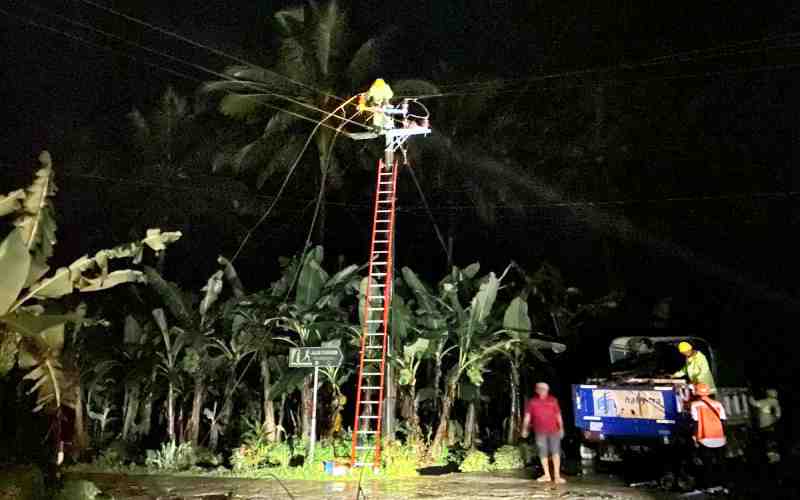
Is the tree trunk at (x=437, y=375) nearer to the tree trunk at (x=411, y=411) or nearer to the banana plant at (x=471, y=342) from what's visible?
the banana plant at (x=471, y=342)

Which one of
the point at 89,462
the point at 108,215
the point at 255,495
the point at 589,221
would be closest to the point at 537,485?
the point at 255,495

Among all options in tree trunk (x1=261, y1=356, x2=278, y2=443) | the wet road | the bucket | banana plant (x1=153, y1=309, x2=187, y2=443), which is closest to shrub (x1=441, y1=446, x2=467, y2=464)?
the wet road

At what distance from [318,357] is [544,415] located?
10.7 feet

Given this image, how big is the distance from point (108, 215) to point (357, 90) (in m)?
10.3

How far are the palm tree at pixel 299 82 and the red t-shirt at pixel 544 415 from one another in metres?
8.81

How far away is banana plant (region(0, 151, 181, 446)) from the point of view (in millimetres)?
5445

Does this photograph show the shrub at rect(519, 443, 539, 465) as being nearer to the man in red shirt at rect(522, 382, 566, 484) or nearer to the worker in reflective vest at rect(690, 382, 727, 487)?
the man in red shirt at rect(522, 382, 566, 484)

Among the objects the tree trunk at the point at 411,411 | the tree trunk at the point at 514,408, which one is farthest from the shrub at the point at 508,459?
the tree trunk at the point at 411,411

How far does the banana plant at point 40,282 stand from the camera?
5.45 m

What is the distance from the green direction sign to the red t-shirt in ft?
9.15

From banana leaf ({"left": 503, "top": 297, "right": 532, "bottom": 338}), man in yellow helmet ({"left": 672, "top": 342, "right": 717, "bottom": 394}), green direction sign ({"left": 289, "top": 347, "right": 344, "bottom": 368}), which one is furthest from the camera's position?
banana leaf ({"left": 503, "top": 297, "right": 532, "bottom": 338})

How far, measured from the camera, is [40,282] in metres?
6.20

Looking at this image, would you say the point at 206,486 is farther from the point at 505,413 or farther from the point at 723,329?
the point at 723,329

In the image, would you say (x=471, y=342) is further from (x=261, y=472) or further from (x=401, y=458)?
(x=261, y=472)
